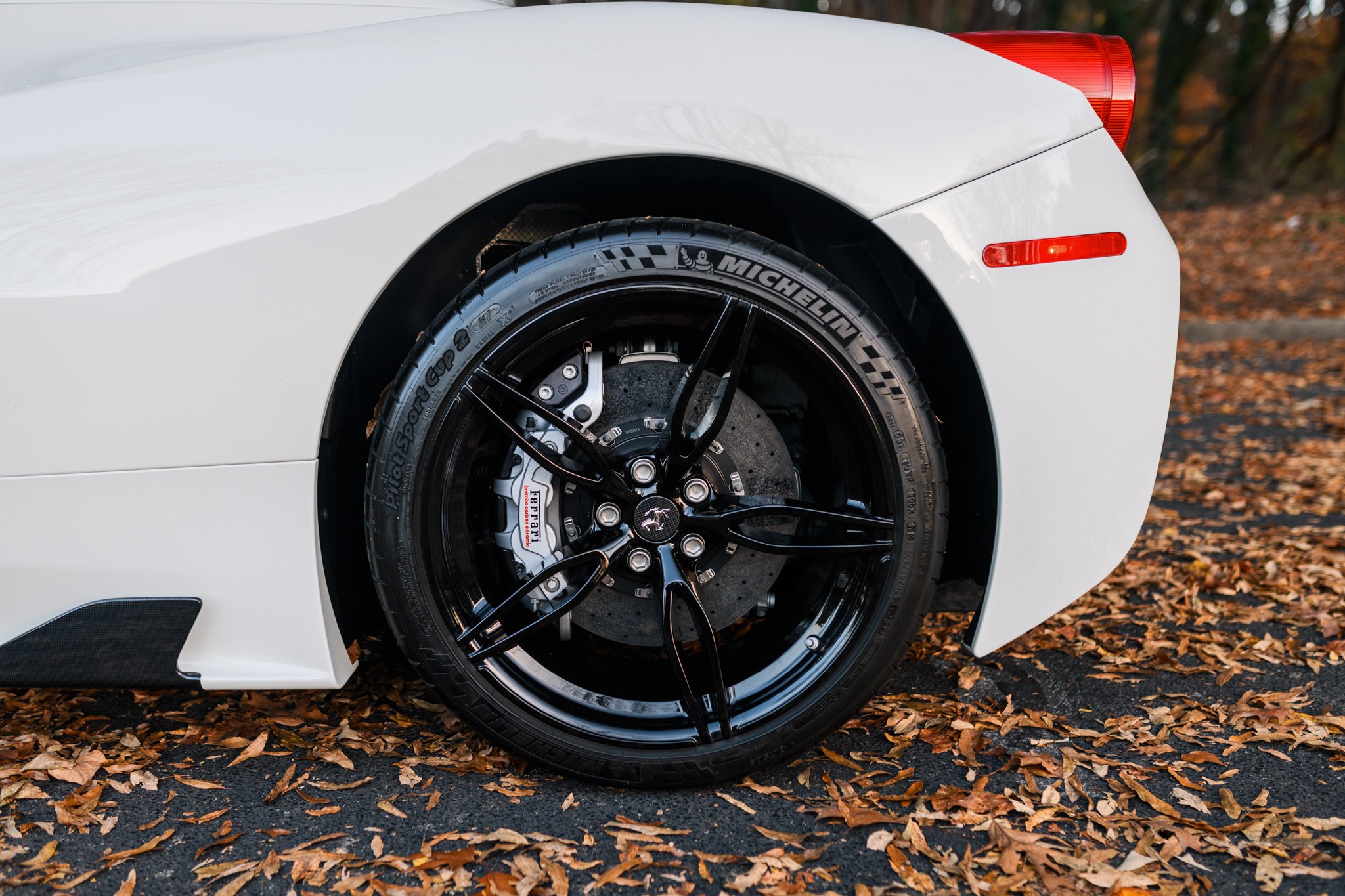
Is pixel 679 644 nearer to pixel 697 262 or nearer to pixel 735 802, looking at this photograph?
pixel 735 802

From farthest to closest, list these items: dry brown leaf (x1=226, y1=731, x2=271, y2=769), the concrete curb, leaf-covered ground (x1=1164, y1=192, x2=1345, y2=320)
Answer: leaf-covered ground (x1=1164, y1=192, x2=1345, y2=320), the concrete curb, dry brown leaf (x1=226, y1=731, x2=271, y2=769)

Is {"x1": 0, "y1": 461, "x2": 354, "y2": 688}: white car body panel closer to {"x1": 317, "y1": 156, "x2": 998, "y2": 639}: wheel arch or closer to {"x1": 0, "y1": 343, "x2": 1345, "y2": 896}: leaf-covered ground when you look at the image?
{"x1": 317, "y1": 156, "x2": 998, "y2": 639}: wheel arch

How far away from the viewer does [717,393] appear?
1.67m

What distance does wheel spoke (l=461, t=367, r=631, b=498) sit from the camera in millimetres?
1571

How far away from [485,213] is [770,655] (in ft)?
3.32

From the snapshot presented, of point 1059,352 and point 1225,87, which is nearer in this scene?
point 1059,352

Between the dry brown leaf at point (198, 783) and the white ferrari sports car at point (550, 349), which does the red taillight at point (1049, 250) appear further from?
the dry brown leaf at point (198, 783)

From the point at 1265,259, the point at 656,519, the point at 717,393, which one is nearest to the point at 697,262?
the point at 717,393

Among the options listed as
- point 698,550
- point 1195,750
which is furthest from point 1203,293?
point 698,550

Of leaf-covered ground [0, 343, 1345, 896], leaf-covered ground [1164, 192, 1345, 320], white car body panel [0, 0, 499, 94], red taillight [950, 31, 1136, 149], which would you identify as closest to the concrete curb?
leaf-covered ground [1164, 192, 1345, 320]

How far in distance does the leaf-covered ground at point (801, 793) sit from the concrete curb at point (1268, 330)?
20.9 ft

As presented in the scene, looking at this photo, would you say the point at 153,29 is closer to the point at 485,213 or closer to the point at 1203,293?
the point at 485,213

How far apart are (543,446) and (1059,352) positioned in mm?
939

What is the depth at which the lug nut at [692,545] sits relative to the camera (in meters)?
1.66
